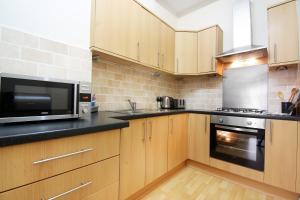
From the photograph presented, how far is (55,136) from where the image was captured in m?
0.68

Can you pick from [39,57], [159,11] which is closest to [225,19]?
[159,11]

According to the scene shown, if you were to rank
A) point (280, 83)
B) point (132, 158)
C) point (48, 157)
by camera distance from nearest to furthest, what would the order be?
point (48, 157)
point (132, 158)
point (280, 83)

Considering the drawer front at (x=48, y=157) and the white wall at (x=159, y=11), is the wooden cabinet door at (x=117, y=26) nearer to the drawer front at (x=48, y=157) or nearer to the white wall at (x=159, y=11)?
the white wall at (x=159, y=11)

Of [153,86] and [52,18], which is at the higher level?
[52,18]

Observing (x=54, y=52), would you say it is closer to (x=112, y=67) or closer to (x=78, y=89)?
(x=78, y=89)

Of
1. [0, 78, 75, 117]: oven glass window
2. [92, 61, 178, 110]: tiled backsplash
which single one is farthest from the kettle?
[0, 78, 75, 117]: oven glass window

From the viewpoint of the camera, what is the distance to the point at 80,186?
31.4 inches

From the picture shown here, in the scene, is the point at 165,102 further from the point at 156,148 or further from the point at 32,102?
the point at 32,102

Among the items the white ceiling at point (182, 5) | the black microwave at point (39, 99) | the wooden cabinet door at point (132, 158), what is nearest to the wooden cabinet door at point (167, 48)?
the white ceiling at point (182, 5)

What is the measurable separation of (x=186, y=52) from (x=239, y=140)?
1.58 metres

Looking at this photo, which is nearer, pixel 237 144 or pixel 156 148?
pixel 156 148

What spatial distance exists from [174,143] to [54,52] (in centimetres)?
168

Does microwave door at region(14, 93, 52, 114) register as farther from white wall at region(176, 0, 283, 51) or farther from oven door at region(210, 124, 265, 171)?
white wall at region(176, 0, 283, 51)

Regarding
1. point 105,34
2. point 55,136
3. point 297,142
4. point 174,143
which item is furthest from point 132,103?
point 297,142
